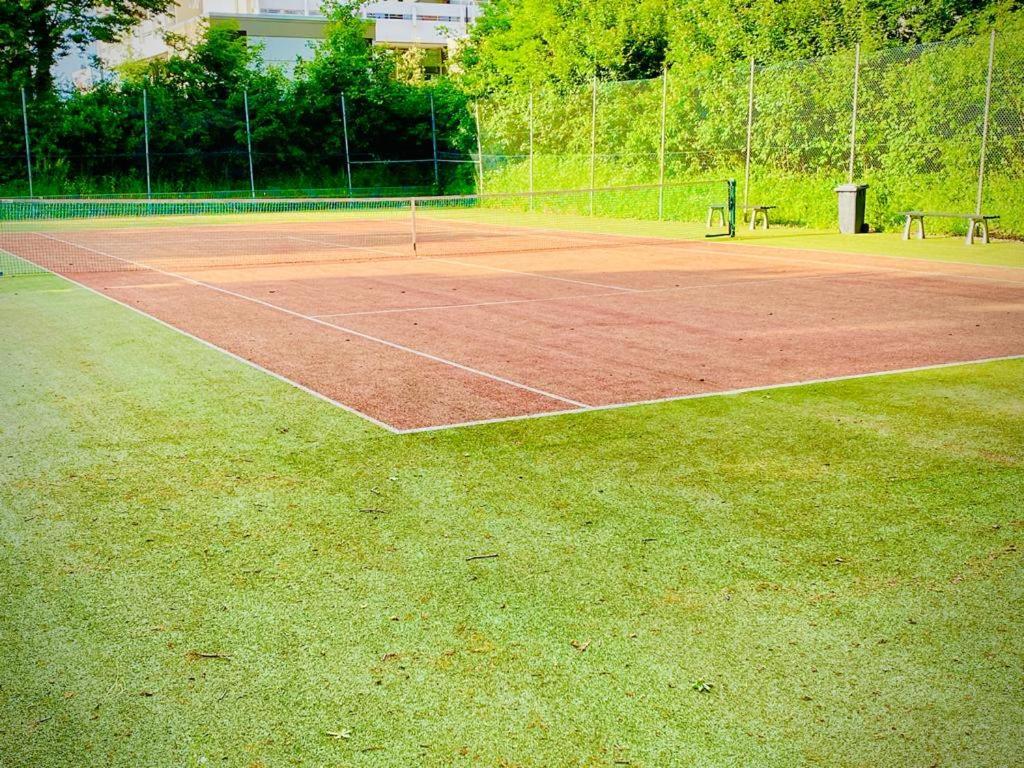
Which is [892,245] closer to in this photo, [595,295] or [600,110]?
[595,295]

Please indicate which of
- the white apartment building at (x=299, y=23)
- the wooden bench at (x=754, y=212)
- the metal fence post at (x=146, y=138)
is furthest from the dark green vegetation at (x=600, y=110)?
the white apartment building at (x=299, y=23)

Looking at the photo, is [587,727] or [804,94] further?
[804,94]

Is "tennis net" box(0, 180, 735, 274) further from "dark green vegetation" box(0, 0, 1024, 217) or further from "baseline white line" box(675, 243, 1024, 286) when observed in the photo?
"baseline white line" box(675, 243, 1024, 286)

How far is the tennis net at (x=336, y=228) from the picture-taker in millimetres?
17141

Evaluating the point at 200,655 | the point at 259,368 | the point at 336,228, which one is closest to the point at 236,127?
the point at 336,228

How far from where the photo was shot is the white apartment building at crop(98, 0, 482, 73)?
6619cm

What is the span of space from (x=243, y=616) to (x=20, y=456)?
8.18 feet

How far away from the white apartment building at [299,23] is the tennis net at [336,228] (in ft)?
109

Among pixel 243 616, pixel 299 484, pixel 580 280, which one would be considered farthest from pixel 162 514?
pixel 580 280

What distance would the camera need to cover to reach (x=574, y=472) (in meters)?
5.16

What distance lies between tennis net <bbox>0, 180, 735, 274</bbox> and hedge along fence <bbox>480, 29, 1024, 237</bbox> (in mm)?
814

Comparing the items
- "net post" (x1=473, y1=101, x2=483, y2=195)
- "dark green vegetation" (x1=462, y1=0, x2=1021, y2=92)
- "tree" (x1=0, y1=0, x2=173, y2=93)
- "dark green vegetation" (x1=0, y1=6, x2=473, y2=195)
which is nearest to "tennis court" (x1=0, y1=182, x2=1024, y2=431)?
"dark green vegetation" (x1=462, y1=0, x2=1021, y2=92)

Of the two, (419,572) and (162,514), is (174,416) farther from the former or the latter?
(419,572)

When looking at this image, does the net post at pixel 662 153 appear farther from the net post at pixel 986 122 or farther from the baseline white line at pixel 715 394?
the baseline white line at pixel 715 394
